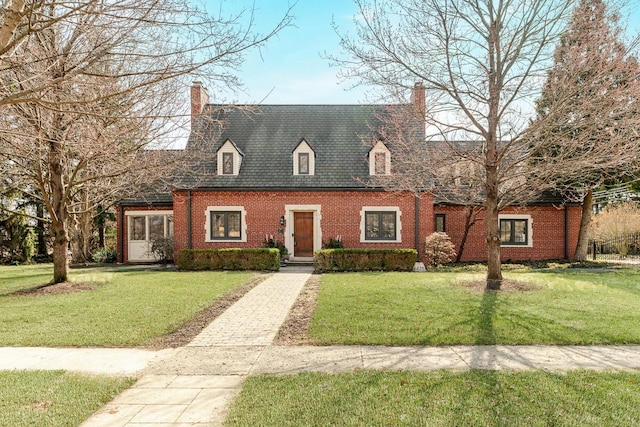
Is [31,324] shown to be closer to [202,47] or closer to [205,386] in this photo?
[205,386]

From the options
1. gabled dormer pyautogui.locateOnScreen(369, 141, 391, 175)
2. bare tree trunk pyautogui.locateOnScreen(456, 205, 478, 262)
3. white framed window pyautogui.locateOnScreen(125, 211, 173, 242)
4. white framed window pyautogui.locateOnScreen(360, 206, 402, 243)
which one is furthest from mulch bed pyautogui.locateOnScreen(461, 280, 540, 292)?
white framed window pyautogui.locateOnScreen(125, 211, 173, 242)

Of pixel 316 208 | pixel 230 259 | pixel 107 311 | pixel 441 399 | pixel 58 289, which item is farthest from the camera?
pixel 316 208

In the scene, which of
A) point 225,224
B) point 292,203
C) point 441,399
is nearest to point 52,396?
point 441,399

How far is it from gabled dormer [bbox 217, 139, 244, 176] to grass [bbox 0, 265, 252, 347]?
7.53 m

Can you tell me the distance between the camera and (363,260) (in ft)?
54.0

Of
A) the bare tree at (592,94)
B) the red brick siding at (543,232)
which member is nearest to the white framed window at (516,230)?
the red brick siding at (543,232)

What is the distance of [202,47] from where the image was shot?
4.74 meters

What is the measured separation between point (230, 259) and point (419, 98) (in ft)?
32.1

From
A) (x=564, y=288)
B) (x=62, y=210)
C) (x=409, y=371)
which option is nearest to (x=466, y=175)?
(x=564, y=288)

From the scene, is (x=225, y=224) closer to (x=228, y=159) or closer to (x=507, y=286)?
(x=228, y=159)

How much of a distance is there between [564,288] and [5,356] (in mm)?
12424

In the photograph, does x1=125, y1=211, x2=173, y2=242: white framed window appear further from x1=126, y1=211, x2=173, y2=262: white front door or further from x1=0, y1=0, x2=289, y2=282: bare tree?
x1=0, y1=0, x2=289, y2=282: bare tree

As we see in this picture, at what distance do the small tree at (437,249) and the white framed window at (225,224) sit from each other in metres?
8.47

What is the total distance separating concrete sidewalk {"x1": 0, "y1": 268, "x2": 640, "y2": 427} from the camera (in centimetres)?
445
